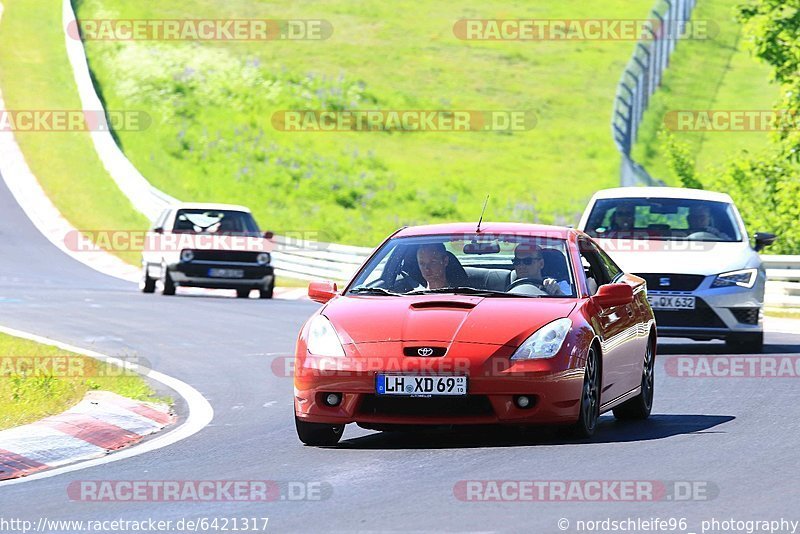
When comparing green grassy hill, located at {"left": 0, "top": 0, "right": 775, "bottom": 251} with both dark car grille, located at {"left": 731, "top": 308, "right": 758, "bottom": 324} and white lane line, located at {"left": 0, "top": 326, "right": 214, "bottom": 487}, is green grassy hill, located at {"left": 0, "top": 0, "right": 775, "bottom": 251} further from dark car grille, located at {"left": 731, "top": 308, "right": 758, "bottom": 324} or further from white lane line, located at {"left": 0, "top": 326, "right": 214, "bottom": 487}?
dark car grille, located at {"left": 731, "top": 308, "right": 758, "bottom": 324}

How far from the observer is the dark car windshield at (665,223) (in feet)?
57.2

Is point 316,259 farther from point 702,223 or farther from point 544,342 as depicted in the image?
point 544,342

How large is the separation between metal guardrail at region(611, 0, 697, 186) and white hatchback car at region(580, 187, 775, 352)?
23113 millimetres

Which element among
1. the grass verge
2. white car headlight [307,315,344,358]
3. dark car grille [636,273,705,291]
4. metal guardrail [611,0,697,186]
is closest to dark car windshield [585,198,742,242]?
dark car grille [636,273,705,291]

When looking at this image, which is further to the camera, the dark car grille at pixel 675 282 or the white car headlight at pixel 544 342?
the dark car grille at pixel 675 282

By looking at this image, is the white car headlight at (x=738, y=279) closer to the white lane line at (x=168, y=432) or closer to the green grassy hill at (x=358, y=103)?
the white lane line at (x=168, y=432)

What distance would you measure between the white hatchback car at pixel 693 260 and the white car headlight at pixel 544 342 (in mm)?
6712

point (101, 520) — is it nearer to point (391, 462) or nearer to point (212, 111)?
Answer: point (391, 462)

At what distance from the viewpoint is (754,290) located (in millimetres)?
16703

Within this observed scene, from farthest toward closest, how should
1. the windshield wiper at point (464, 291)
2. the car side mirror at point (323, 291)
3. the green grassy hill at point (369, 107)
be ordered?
the green grassy hill at point (369, 107), the car side mirror at point (323, 291), the windshield wiper at point (464, 291)

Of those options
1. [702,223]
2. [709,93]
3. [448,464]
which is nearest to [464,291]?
→ [448,464]

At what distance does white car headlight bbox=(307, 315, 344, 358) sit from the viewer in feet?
32.4

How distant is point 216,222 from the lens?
95.0 feet

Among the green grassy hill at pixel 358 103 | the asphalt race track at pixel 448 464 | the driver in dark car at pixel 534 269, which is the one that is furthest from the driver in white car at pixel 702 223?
the green grassy hill at pixel 358 103
